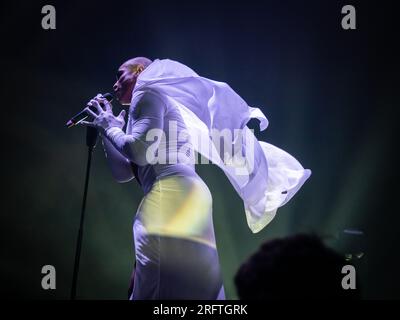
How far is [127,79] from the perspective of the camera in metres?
1.98

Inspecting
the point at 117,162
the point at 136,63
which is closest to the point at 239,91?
the point at 136,63

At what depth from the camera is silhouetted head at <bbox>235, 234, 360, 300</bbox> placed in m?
0.79

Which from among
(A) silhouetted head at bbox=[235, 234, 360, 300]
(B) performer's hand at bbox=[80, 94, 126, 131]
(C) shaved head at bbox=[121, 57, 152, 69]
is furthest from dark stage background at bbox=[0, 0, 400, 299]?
(A) silhouetted head at bbox=[235, 234, 360, 300]

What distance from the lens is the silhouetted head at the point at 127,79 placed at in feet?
6.49

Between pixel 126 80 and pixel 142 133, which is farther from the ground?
pixel 126 80

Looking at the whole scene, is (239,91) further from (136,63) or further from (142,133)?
(142,133)

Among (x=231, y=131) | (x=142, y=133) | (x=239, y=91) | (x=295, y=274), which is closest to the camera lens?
(x=295, y=274)

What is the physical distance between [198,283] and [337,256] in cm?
83

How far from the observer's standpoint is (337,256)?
0.81 meters

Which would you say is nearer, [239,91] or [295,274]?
[295,274]

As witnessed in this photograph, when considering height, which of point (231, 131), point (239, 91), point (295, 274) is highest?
point (239, 91)

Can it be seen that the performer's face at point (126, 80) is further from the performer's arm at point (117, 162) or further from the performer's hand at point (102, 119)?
the performer's arm at point (117, 162)

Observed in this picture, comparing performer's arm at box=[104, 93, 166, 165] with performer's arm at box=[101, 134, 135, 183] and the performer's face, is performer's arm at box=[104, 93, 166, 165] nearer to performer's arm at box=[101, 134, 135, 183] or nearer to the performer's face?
performer's arm at box=[101, 134, 135, 183]
